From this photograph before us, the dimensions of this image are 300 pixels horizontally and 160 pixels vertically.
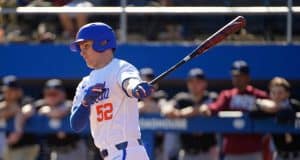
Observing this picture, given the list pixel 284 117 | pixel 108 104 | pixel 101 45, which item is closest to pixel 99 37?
pixel 101 45

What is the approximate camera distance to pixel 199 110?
8.16m

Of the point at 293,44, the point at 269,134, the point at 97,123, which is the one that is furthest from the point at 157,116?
the point at 97,123

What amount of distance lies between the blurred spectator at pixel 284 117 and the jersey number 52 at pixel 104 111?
325 cm

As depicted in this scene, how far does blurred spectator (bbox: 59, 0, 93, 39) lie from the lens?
385 inches

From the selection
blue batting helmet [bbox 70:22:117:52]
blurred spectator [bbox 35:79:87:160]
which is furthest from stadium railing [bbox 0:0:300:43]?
blue batting helmet [bbox 70:22:117:52]

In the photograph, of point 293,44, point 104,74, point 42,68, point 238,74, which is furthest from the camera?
point 42,68

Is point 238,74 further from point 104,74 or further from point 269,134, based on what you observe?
point 104,74

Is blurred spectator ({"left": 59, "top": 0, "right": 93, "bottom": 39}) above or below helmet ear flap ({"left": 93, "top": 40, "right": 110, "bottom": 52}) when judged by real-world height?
below

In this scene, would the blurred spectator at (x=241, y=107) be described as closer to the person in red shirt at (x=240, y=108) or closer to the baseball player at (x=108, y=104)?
the person in red shirt at (x=240, y=108)

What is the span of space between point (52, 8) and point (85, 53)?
480cm

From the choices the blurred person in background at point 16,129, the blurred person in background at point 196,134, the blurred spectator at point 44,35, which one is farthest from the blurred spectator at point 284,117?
the blurred spectator at point 44,35

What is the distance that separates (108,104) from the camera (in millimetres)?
5000

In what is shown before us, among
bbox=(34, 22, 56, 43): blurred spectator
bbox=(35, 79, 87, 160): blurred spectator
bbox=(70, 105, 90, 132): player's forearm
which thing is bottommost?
bbox=(35, 79, 87, 160): blurred spectator

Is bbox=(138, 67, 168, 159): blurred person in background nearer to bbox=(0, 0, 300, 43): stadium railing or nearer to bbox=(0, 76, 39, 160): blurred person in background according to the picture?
bbox=(0, 0, 300, 43): stadium railing
